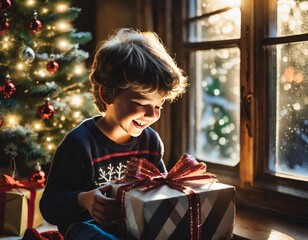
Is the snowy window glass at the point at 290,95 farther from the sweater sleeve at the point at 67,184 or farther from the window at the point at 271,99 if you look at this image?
the sweater sleeve at the point at 67,184

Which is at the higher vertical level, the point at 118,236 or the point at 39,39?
the point at 39,39

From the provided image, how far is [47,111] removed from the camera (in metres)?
2.03

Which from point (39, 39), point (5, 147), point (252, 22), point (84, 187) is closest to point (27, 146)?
point (5, 147)

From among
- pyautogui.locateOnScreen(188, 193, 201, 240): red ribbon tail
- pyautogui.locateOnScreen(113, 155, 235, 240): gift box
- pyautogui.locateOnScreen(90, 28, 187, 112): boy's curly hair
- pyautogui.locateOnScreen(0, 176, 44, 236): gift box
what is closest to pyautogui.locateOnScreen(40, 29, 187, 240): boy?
pyautogui.locateOnScreen(90, 28, 187, 112): boy's curly hair

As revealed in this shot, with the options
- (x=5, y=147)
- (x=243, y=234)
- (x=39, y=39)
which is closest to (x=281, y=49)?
(x=243, y=234)

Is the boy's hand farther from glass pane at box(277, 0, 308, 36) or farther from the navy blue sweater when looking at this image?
glass pane at box(277, 0, 308, 36)

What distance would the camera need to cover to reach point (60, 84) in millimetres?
2152

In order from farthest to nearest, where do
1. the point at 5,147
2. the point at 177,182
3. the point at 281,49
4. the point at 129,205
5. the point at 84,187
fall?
1. the point at 5,147
2. the point at 281,49
3. the point at 84,187
4. the point at 177,182
5. the point at 129,205

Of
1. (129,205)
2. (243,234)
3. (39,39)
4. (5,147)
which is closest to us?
(129,205)

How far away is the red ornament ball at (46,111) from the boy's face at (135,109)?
2.26 feet

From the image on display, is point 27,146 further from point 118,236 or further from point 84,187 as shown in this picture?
point 118,236

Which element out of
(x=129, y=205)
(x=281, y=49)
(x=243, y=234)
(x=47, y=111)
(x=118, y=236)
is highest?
(x=281, y=49)

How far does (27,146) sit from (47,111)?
18 cm

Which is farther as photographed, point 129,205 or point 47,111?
point 47,111
